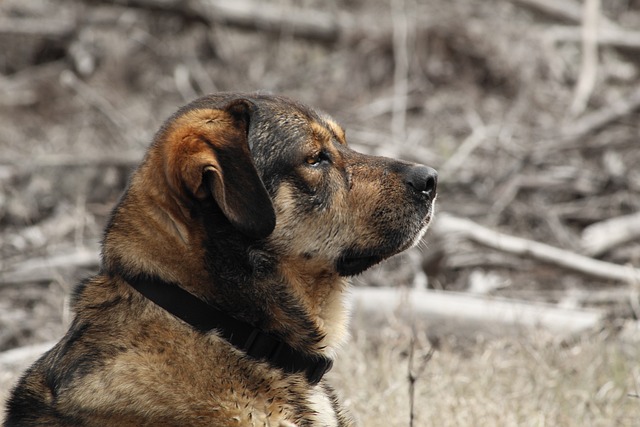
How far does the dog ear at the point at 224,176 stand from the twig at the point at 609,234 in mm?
5227

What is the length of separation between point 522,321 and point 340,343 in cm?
262

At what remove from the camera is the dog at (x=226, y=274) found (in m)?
3.70

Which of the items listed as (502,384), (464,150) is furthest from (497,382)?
(464,150)

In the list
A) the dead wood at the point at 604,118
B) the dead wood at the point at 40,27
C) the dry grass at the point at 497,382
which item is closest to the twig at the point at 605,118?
the dead wood at the point at 604,118

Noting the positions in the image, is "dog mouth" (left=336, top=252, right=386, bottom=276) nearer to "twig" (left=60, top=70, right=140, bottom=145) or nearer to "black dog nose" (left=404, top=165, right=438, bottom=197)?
"black dog nose" (left=404, top=165, right=438, bottom=197)

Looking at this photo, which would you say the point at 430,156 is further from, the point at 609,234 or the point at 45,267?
the point at 45,267

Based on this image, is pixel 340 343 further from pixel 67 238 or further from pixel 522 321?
pixel 67 238

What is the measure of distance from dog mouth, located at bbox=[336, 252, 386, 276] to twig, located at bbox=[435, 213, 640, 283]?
3499mm

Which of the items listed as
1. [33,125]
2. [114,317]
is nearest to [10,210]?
[33,125]

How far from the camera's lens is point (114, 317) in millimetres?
3838

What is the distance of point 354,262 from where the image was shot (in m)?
4.21

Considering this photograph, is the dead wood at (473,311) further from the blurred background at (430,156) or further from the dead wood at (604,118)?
the dead wood at (604,118)

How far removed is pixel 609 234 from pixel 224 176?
5.55 meters

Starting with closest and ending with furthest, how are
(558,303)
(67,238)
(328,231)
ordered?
(328,231) < (558,303) < (67,238)
